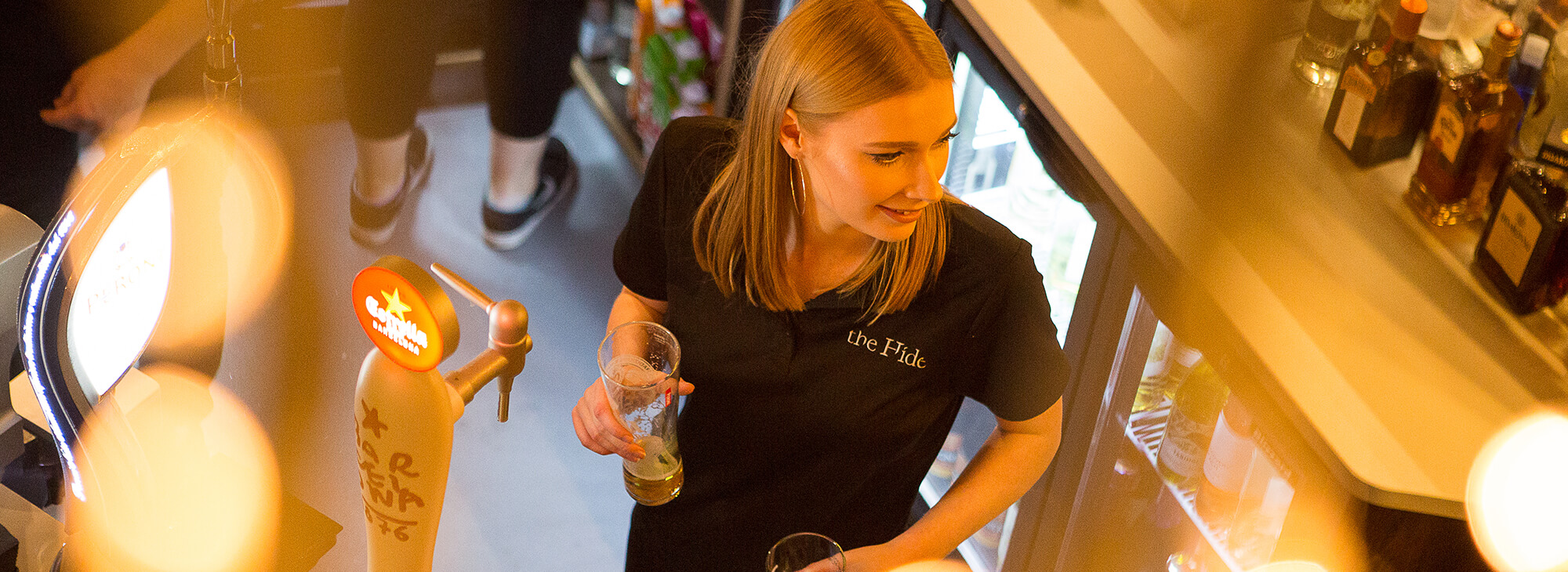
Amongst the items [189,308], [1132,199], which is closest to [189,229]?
[189,308]

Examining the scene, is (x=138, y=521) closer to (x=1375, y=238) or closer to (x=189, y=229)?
(x=189, y=229)

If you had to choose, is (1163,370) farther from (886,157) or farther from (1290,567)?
(886,157)

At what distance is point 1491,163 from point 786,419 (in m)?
1.04

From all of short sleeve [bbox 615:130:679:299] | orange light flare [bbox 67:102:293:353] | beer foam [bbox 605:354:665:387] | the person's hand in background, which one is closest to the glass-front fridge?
short sleeve [bbox 615:130:679:299]

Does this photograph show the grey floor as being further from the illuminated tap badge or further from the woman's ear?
Result: the illuminated tap badge

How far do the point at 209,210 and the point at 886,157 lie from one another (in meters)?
0.93

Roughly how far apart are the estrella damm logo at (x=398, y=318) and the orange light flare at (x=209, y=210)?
1.03ft

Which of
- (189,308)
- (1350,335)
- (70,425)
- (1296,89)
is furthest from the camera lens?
(189,308)

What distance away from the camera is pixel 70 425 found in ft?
3.56

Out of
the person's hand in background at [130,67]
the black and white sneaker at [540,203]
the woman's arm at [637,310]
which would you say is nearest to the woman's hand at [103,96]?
the person's hand in background at [130,67]

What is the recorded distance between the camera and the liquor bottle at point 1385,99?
5.53ft

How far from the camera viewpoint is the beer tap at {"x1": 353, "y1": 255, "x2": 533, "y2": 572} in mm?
858

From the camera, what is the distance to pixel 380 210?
3445 millimetres

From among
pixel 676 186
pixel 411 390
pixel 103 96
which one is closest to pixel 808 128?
pixel 676 186
